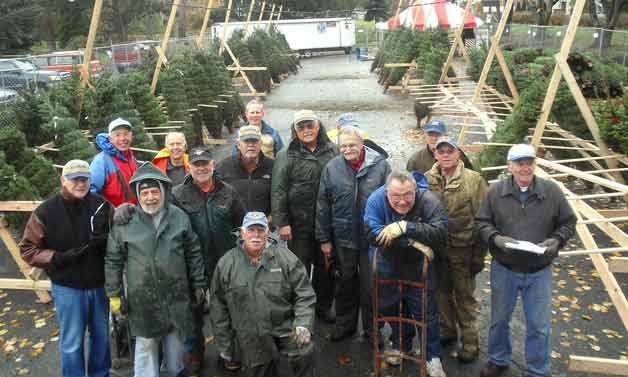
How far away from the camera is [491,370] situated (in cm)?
412

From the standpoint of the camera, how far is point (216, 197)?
4141 mm

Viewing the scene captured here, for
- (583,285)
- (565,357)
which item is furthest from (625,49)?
(565,357)

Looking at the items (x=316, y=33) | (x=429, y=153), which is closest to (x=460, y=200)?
(x=429, y=153)

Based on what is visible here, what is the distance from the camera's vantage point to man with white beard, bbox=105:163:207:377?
367 centimetres

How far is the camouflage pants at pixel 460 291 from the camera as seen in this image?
4.22m

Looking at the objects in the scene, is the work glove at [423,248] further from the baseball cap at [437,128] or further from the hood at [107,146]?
the hood at [107,146]

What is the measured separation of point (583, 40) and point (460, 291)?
15708 millimetres

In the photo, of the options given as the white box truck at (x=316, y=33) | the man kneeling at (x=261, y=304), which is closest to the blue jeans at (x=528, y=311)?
the man kneeling at (x=261, y=304)

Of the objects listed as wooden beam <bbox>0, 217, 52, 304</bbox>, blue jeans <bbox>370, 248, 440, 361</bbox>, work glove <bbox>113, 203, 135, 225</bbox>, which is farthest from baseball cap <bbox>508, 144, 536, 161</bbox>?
wooden beam <bbox>0, 217, 52, 304</bbox>

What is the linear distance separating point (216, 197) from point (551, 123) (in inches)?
227

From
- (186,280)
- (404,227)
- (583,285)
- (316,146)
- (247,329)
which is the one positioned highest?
(316,146)

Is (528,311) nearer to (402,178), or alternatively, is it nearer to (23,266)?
(402,178)

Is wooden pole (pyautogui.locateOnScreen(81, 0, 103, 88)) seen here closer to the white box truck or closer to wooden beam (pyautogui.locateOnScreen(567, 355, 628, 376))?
wooden beam (pyautogui.locateOnScreen(567, 355, 628, 376))

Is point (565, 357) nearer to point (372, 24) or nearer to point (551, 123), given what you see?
point (551, 123)
